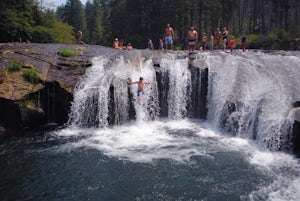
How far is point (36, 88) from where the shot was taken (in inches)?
661

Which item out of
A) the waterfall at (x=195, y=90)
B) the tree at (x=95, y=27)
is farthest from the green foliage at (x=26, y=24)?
the tree at (x=95, y=27)

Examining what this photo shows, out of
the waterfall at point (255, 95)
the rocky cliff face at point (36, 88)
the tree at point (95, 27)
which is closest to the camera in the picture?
the waterfall at point (255, 95)

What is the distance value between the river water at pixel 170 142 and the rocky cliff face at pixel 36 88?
72cm

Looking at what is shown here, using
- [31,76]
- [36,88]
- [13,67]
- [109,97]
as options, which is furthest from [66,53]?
[109,97]

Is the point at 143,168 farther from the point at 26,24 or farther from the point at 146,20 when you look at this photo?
the point at 146,20

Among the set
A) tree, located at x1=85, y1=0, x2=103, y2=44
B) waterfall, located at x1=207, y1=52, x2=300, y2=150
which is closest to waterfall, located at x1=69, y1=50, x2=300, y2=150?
waterfall, located at x1=207, y1=52, x2=300, y2=150

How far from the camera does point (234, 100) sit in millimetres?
16047

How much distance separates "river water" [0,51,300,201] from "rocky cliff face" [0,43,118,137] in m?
0.72

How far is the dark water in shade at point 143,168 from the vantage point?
977cm

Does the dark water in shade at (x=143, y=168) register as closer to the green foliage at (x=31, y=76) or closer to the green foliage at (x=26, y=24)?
the green foliage at (x=31, y=76)

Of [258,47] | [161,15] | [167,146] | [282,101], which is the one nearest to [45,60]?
[167,146]

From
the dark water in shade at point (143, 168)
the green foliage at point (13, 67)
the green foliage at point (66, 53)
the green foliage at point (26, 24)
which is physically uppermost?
the green foliage at point (26, 24)

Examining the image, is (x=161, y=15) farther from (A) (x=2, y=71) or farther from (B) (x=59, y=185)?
(B) (x=59, y=185)

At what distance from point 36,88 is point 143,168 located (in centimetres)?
803
